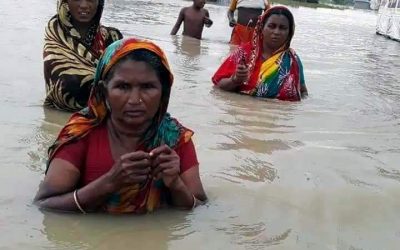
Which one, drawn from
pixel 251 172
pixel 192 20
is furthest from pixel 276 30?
pixel 192 20

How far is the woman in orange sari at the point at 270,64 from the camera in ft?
20.9

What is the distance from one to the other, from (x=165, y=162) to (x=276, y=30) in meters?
3.92

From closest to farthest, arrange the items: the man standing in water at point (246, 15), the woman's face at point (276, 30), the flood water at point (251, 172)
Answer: the flood water at point (251, 172)
the woman's face at point (276, 30)
the man standing in water at point (246, 15)

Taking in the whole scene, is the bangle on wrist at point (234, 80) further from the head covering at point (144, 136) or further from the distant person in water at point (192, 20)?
the distant person in water at point (192, 20)

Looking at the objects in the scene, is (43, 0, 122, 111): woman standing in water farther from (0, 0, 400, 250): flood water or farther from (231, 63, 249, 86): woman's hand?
(231, 63, 249, 86): woman's hand

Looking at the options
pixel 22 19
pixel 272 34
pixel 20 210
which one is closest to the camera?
pixel 20 210

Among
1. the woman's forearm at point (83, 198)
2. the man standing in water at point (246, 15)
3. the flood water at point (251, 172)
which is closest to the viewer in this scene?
the woman's forearm at point (83, 198)

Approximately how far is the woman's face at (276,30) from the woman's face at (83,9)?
6.56 ft

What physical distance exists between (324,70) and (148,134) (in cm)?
693

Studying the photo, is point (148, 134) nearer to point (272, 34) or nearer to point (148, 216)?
point (148, 216)

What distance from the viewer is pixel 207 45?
1179 cm

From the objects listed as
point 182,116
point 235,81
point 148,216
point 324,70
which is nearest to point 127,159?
point 148,216

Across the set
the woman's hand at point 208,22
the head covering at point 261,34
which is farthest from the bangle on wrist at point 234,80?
the woman's hand at point 208,22

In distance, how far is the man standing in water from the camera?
11038 mm
